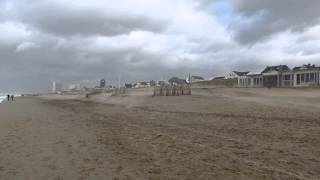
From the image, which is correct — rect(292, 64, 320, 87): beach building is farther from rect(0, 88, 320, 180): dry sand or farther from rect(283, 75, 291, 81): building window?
rect(0, 88, 320, 180): dry sand

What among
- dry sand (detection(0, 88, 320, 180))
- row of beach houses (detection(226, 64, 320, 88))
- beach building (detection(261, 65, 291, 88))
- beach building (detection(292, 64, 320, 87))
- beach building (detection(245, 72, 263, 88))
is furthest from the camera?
beach building (detection(245, 72, 263, 88))

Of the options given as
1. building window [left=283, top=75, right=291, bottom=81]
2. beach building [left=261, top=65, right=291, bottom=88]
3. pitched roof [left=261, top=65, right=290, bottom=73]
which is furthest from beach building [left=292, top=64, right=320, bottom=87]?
pitched roof [left=261, top=65, right=290, bottom=73]

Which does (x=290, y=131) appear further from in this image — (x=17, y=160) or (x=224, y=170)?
(x=17, y=160)

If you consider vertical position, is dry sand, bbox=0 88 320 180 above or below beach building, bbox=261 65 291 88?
below

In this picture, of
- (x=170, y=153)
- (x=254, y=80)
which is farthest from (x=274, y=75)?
(x=170, y=153)

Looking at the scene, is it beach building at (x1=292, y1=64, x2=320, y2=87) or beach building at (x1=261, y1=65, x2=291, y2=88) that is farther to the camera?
beach building at (x1=261, y1=65, x2=291, y2=88)

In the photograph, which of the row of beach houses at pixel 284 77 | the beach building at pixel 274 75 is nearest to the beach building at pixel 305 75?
the row of beach houses at pixel 284 77

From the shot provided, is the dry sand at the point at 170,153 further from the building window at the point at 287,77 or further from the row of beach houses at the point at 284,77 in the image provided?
the building window at the point at 287,77

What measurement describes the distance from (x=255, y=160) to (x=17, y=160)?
6.38 meters

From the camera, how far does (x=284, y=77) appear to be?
89.1m

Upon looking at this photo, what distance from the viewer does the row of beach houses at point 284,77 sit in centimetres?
8044

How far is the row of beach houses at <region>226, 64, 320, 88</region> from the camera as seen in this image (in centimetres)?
8044

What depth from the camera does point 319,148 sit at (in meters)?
13.2

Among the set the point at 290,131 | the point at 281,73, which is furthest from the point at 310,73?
the point at 290,131
